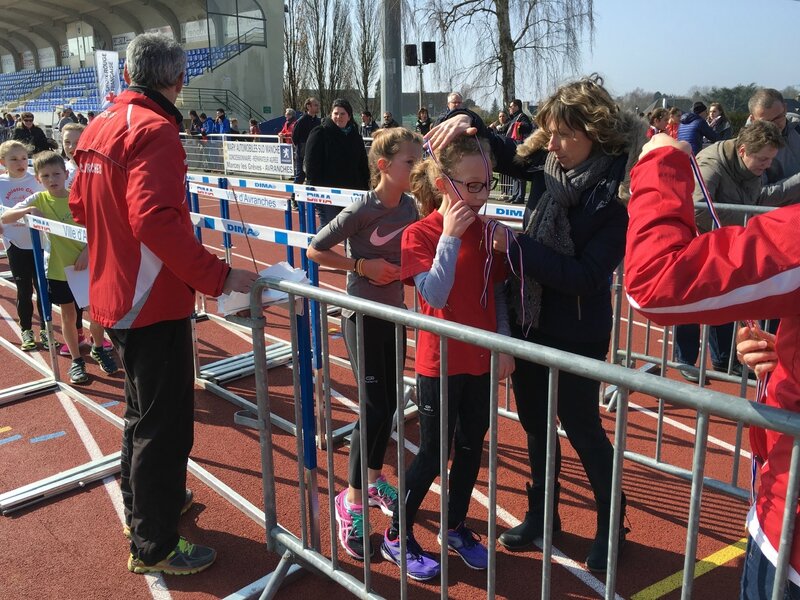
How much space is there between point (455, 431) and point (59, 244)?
12.8 feet

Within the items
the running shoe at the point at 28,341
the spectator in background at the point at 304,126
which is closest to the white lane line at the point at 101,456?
the running shoe at the point at 28,341

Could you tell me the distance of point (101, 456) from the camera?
4.06 m

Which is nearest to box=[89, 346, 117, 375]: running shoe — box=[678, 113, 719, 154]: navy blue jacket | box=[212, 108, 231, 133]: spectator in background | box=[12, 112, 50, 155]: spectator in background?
box=[12, 112, 50, 155]: spectator in background

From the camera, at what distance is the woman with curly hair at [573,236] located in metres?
2.42

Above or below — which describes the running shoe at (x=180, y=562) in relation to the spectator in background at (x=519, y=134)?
below

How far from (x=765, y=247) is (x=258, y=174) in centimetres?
1855

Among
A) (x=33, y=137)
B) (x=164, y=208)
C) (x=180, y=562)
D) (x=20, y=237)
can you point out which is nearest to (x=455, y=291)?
(x=164, y=208)

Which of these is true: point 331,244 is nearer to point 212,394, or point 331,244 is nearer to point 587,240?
point 587,240

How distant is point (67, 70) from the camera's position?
46906mm

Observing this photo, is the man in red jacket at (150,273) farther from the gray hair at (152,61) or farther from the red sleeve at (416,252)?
the red sleeve at (416,252)

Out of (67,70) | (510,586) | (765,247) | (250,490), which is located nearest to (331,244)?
(250,490)

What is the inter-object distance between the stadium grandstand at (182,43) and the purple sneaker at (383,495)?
3399cm

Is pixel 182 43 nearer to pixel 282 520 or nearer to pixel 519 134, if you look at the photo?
pixel 519 134

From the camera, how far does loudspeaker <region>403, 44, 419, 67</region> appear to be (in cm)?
1756
